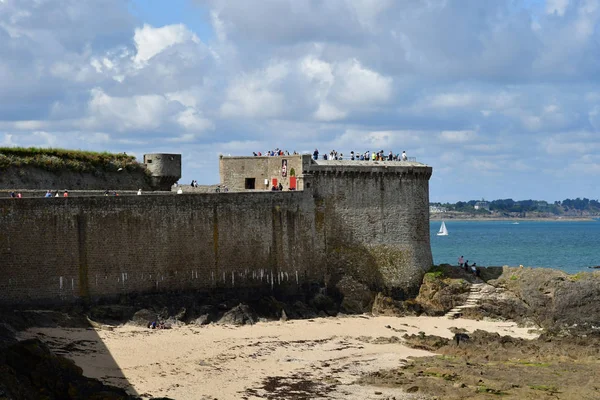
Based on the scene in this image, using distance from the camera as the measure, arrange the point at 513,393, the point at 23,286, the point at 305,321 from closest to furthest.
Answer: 1. the point at 513,393
2. the point at 23,286
3. the point at 305,321

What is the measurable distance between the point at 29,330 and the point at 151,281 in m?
6.01

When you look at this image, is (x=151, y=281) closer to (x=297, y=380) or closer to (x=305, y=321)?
(x=305, y=321)

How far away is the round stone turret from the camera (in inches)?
1731

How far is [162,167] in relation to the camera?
44000mm

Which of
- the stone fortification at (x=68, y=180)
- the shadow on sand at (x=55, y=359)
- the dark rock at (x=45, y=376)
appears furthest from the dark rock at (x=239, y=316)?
the dark rock at (x=45, y=376)

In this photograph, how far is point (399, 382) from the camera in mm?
28672

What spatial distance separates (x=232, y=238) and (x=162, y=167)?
Result: 793 cm

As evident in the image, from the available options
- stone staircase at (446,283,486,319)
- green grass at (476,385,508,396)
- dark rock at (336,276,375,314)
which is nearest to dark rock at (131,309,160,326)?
dark rock at (336,276,375,314)

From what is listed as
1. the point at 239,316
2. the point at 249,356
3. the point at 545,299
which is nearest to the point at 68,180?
the point at 239,316

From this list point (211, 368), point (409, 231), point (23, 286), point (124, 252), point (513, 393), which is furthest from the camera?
point (409, 231)

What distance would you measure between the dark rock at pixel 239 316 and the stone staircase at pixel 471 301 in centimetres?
835

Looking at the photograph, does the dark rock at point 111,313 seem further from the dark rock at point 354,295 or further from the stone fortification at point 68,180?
the dark rock at point 354,295

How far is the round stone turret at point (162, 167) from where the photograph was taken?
4397cm

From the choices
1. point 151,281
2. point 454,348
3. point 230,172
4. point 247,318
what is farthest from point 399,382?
point 230,172
